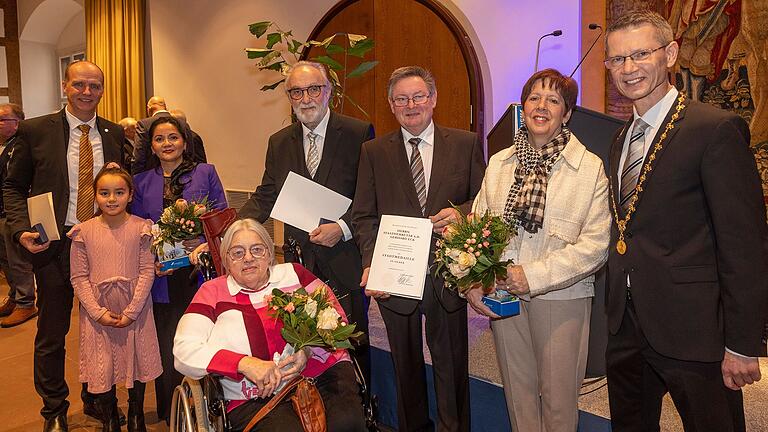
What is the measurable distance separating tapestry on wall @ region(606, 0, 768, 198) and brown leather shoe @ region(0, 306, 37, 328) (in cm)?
634

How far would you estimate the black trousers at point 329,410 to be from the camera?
7.11ft

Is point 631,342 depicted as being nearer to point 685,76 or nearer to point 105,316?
point 105,316

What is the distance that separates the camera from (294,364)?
2.24 meters

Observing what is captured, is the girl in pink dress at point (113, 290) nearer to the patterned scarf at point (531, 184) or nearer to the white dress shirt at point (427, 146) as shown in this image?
the white dress shirt at point (427, 146)

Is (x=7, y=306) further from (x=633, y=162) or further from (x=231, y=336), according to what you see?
(x=633, y=162)

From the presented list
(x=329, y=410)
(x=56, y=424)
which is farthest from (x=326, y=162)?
(x=56, y=424)

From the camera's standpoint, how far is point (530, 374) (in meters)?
2.31

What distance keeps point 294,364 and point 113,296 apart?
4.87 ft

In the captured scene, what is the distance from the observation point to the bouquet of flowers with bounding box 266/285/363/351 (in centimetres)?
211

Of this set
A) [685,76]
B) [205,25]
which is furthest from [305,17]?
[685,76]

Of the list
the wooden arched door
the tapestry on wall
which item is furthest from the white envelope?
the wooden arched door

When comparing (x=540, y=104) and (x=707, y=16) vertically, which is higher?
(x=707, y=16)

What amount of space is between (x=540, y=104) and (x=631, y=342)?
0.89m

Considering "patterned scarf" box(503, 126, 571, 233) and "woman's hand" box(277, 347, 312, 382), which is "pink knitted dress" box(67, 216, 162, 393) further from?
"patterned scarf" box(503, 126, 571, 233)
